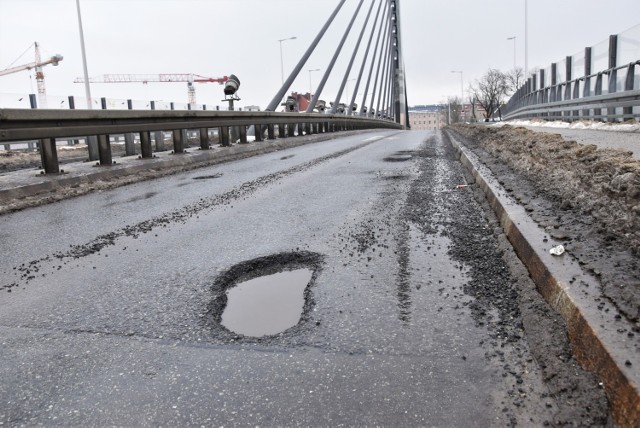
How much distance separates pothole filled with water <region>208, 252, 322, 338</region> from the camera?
8.14 ft

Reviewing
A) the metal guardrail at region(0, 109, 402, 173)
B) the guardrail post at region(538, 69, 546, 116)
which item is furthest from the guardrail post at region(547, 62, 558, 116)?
the metal guardrail at region(0, 109, 402, 173)

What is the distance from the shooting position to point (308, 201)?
558 cm

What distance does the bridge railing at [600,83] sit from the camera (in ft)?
42.3

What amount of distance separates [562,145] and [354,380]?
20.1 ft

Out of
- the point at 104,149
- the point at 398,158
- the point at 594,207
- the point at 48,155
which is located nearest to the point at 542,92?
the point at 398,158

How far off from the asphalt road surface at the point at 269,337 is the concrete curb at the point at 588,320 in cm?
18

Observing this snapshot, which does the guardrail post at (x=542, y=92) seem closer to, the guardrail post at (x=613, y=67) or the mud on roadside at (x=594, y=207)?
the guardrail post at (x=613, y=67)

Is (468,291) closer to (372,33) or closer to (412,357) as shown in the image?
(412,357)

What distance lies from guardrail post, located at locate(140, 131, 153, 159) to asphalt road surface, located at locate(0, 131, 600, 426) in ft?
14.0

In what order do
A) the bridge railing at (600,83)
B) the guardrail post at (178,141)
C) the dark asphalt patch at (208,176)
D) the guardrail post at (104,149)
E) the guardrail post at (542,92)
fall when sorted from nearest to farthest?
1. the dark asphalt patch at (208,176)
2. the guardrail post at (104,149)
3. the guardrail post at (178,141)
4. the bridge railing at (600,83)
5. the guardrail post at (542,92)

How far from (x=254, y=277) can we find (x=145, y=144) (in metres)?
6.66

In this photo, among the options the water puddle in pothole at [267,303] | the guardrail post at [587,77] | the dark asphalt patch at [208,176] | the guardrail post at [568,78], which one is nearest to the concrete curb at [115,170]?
the dark asphalt patch at [208,176]

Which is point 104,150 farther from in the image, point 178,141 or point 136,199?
point 136,199

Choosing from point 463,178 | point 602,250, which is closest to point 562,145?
point 463,178
